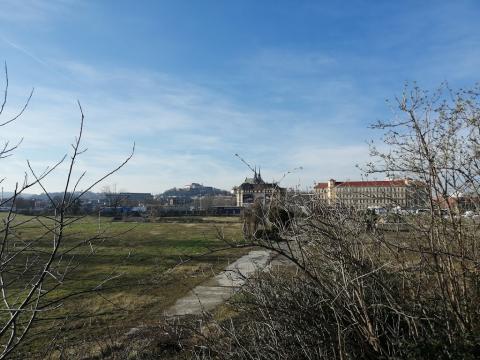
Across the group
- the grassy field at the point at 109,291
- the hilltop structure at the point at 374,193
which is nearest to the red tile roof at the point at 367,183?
the hilltop structure at the point at 374,193

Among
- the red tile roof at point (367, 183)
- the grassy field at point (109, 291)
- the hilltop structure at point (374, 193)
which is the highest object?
the red tile roof at point (367, 183)

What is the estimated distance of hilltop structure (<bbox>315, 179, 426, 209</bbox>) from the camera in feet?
14.5

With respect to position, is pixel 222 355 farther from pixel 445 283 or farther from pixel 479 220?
pixel 479 220

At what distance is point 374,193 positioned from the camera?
4.87m

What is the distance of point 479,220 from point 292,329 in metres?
2.18

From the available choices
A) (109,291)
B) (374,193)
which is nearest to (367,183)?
(374,193)

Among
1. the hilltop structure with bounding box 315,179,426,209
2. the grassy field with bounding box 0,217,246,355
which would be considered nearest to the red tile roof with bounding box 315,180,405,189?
the hilltop structure with bounding box 315,179,426,209

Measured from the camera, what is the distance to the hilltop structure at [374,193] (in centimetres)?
443

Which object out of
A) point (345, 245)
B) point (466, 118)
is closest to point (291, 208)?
point (345, 245)

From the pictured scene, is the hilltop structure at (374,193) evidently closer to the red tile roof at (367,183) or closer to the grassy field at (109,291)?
the red tile roof at (367,183)

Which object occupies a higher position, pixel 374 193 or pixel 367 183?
pixel 367 183

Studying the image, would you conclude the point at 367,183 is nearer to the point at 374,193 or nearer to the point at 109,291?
the point at 374,193

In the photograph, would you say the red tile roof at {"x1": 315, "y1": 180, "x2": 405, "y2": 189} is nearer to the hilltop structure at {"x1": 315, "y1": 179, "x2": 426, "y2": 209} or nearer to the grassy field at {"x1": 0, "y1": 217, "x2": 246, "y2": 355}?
the hilltop structure at {"x1": 315, "y1": 179, "x2": 426, "y2": 209}

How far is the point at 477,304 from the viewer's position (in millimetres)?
3861
